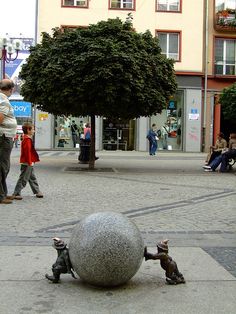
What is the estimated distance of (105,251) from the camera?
4430mm

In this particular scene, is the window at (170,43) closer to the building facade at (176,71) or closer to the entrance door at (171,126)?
the building facade at (176,71)

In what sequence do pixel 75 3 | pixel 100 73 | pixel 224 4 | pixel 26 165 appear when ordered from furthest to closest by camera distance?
pixel 224 4 → pixel 75 3 → pixel 100 73 → pixel 26 165

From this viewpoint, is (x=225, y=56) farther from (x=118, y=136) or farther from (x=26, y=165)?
(x=26, y=165)

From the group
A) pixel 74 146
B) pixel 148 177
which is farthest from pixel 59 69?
pixel 74 146

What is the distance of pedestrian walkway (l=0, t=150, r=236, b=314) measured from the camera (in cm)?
423

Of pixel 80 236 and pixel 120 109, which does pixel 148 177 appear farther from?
pixel 80 236

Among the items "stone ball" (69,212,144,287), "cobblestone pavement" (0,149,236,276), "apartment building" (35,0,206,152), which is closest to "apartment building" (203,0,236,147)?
"apartment building" (35,0,206,152)

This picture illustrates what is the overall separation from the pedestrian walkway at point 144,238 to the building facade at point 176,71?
18545mm

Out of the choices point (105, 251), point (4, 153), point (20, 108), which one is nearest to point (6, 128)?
point (4, 153)

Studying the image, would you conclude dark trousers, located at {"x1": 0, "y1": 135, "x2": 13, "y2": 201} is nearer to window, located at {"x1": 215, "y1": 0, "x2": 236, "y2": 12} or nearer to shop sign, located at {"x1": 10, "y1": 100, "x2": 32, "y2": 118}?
shop sign, located at {"x1": 10, "y1": 100, "x2": 32, "y2": 118}

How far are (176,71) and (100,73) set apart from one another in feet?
60.1

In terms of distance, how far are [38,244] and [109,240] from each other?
2.07 metres

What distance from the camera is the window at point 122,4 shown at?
32250 mm

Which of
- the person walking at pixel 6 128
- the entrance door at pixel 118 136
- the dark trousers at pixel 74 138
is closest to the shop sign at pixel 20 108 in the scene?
the dark trousers at pixel 74 138
